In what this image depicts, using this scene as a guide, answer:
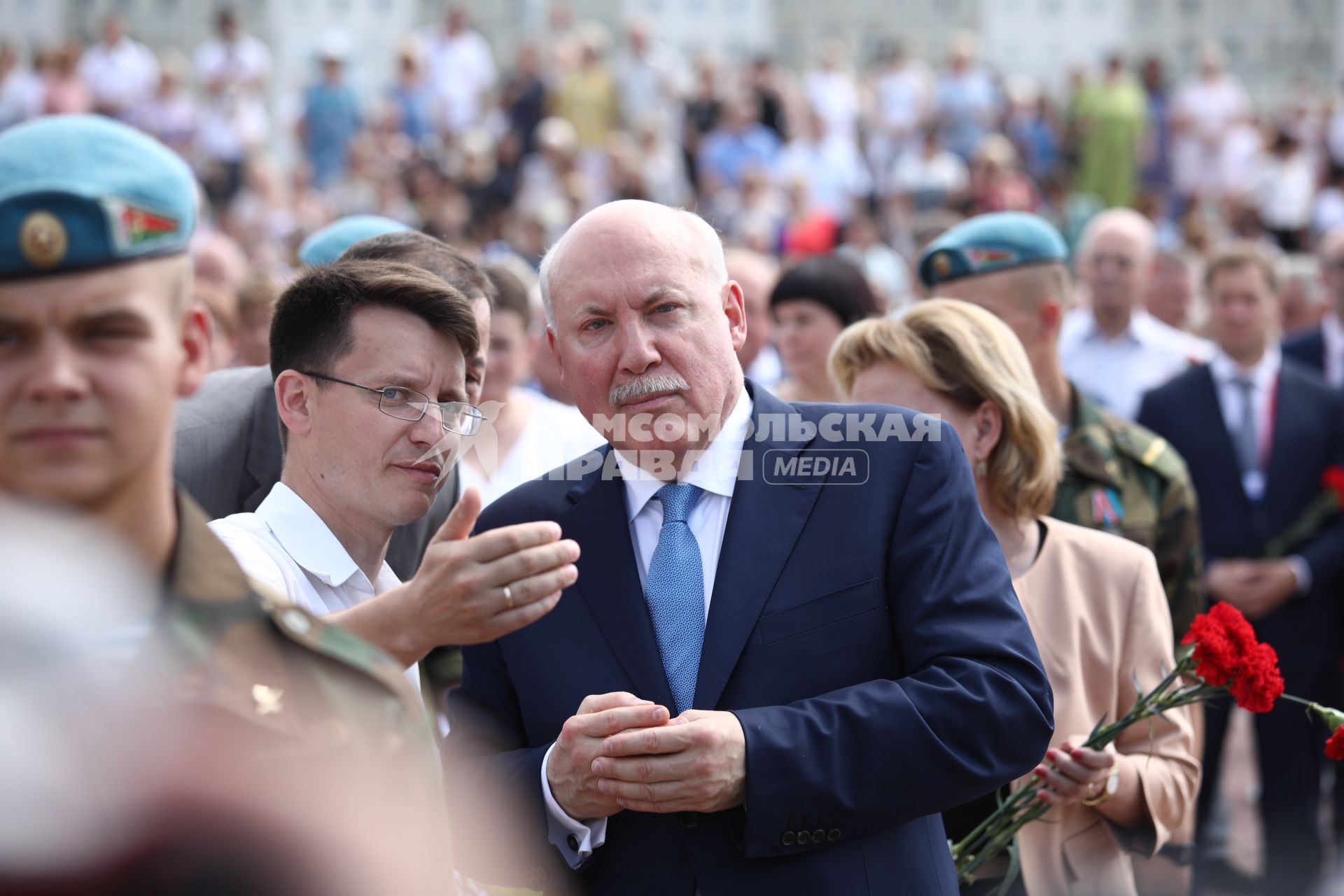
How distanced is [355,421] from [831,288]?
3.18 meters

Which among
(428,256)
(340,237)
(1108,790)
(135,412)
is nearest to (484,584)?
(135,412)

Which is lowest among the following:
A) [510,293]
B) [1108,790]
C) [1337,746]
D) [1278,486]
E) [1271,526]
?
[1271,526]

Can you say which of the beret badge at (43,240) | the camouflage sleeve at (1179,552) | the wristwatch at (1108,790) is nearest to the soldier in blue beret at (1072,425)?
the camouflage sleeve at (1179,552)

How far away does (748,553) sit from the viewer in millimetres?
2604

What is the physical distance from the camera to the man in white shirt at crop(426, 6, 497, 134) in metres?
16.4

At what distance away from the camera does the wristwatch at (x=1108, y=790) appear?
10.3 feet

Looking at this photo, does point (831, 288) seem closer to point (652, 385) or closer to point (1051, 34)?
point (652, 385)

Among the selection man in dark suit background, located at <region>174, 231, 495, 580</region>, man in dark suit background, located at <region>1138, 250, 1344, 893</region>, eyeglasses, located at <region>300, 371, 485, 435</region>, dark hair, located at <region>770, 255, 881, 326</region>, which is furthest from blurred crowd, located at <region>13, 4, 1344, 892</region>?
eyeglasses, located at <region>300, 371, 485, 435</region>

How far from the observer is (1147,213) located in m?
13.3

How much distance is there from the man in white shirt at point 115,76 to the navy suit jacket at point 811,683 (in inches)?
566

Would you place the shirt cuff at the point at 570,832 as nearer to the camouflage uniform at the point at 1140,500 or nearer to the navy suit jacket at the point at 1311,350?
the camouflage uniform at the point at 1140,500

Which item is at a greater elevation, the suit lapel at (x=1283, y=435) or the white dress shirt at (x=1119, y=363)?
the white dress shirt at (x=1119, y=363)

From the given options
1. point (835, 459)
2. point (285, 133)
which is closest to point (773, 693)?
point (835, 459)

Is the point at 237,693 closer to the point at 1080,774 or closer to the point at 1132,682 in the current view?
the point at 1080,774
